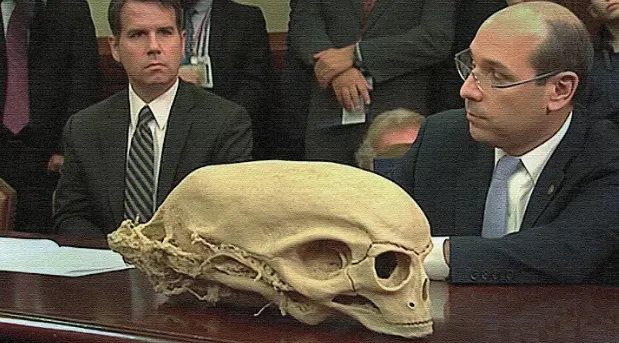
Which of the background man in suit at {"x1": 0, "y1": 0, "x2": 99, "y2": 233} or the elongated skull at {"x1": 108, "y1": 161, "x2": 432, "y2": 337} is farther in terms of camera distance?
the background man in suit at {"x1": 0, "y1": 0, "x2": 99, "y2": 233}

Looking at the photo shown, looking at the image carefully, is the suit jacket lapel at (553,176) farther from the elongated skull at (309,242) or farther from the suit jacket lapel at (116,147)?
the suit jacket lapel at (116,147)

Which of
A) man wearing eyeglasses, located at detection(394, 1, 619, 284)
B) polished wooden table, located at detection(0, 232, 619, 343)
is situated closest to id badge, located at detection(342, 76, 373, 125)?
man wearing eyeglasses, located at detection(394, 1, 619, 284)

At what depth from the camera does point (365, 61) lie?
307 centimetres

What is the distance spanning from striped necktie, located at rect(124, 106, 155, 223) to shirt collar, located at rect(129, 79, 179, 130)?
0.03 meters

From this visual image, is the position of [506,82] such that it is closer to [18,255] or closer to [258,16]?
[18,255]

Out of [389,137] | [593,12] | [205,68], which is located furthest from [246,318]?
[205,68]

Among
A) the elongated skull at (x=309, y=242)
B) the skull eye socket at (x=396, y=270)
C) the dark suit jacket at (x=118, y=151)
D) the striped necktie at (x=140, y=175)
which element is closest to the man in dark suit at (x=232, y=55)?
the dark suit jacket at (x=118, y=151)

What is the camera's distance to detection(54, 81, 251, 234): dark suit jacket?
268cm

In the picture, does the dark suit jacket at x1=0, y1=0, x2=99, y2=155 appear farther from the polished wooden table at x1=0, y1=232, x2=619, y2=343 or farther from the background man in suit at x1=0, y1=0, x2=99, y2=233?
the polished wooden table at x1=0, y1=232, x2=619, y2=343

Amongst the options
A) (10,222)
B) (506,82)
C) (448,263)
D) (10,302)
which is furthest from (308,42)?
(10,302)

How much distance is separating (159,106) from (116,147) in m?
0.16

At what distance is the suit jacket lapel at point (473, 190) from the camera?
6.58 feet

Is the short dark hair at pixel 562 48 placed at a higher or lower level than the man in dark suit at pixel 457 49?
higher

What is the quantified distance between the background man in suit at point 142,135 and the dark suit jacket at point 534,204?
29.2 inches
